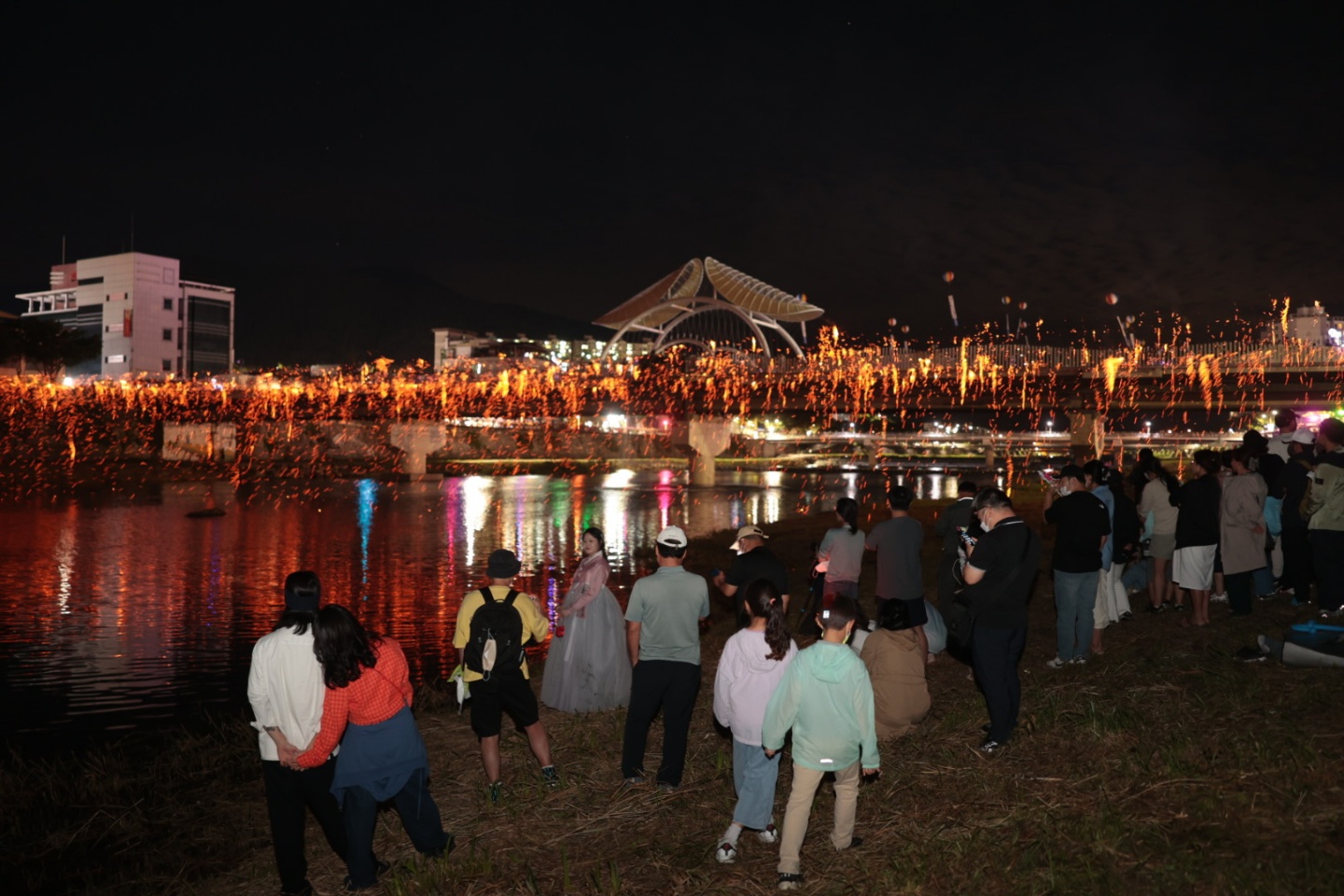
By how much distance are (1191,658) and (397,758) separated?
7.42 m

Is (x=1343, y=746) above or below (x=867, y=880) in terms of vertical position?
above

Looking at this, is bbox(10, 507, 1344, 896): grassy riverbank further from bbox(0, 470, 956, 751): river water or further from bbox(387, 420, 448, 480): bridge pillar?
bbox(387, 420, 448, 480): bridge pillar

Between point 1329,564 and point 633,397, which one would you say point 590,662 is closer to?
point 1329,564

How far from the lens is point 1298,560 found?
1250cm

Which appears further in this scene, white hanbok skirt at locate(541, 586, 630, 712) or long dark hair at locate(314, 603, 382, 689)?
white hanbok skirt at locate(541, 586, 630, 712)

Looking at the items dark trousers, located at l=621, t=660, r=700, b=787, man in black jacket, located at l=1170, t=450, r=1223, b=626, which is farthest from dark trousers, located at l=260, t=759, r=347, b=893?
man in black jacket, located at l=1170, t=450, r=1223, b=626

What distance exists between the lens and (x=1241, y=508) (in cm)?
1198

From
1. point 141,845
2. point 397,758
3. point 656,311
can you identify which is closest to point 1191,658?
point 397,758

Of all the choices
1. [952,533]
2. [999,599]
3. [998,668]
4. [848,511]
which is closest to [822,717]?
[999,599]

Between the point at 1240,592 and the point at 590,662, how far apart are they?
7.59 metres

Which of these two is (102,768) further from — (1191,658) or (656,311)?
(656,311)

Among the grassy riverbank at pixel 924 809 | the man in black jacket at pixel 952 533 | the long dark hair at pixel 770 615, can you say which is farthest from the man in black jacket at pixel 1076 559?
the long dark hair at pixel 770 615

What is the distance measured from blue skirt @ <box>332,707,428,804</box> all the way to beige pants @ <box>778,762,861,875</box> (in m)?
2.22

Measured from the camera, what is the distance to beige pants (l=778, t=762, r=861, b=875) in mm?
6200
